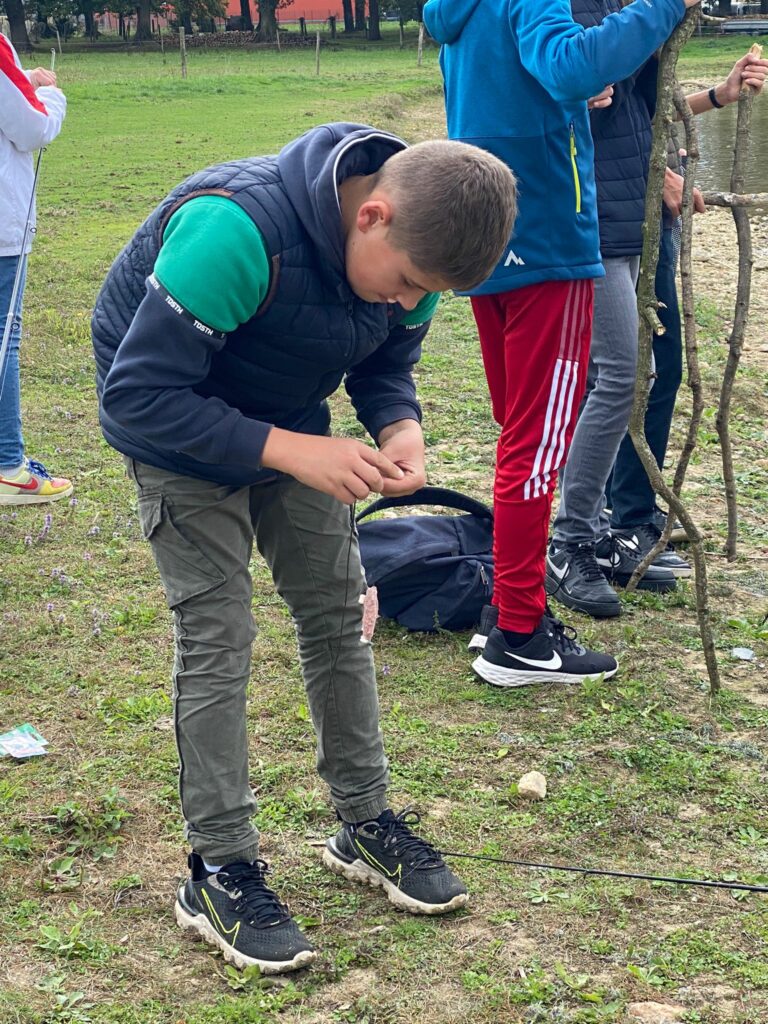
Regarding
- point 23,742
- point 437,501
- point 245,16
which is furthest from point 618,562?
point 245,16

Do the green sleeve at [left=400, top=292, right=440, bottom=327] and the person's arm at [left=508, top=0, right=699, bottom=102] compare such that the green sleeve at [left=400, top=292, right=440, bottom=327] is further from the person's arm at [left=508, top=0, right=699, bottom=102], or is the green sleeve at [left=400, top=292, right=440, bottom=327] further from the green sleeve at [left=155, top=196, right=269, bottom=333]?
the person's arm at [left=508, top=0, right=699, bottom=102]

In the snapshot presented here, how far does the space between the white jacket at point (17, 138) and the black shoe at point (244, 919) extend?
284 centimetres

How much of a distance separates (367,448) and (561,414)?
124 cm

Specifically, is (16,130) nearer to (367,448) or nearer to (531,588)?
(531,588)

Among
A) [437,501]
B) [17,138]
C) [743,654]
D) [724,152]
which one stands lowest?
[724,152]

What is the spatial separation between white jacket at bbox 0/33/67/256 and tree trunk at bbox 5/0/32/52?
45162 millimetres

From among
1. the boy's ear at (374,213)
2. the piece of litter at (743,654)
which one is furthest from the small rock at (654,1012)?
the piece of litter at (743,654)

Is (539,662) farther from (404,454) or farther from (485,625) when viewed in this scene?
(404,454)

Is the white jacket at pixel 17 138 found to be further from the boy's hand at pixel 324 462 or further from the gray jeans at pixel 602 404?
the boy's hand at pixel 324 462

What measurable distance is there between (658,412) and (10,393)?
2.55 metres

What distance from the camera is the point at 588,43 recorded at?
9.96ft

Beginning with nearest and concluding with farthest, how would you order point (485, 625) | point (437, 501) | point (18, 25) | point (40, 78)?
point (485, 625) < point (437, 501) < point (40, 78) < point (18, 25)

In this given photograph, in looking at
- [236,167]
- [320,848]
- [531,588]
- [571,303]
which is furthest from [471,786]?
[236,167]

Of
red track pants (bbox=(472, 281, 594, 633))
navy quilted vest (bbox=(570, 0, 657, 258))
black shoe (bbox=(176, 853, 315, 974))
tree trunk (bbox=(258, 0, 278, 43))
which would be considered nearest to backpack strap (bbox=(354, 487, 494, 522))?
red track pants (bbox=(472, 281, 594, 633))
